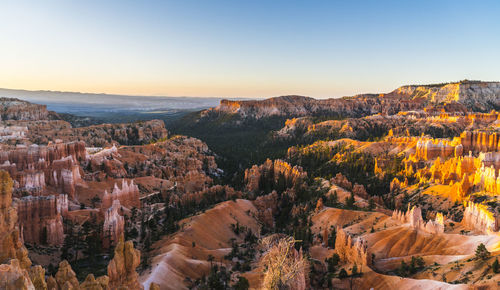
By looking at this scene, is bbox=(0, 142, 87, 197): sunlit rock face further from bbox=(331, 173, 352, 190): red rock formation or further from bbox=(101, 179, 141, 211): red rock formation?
bbox=(331, 173, 352, 190): red rock formation

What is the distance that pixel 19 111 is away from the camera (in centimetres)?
14525

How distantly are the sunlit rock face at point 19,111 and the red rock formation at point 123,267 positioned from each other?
153911 mm

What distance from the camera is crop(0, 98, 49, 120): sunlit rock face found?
5586 inches

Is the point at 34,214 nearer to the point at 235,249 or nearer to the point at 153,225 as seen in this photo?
the point at 153,225

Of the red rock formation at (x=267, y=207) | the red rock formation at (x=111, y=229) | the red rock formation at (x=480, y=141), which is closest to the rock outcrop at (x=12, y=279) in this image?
the red rock formation at (x=111, y=229)

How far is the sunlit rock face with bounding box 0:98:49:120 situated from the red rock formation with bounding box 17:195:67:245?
5235 inches

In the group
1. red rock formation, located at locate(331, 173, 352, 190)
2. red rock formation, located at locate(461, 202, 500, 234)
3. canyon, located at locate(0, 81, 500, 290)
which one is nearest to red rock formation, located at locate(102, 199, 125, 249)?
canyon, located at locate(0, 81, 500, 290)

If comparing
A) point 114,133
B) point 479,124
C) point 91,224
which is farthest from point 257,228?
point 479,124

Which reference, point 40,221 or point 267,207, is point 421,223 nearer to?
point 267,207

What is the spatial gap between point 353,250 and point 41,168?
1928 inches

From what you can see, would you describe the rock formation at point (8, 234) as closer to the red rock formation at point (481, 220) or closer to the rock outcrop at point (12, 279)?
the rock outcrop at point (12, 279)

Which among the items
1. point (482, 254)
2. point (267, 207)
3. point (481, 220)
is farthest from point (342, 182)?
point (482, 254)

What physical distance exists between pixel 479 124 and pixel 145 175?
391ft

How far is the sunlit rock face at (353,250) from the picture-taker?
29.1m
